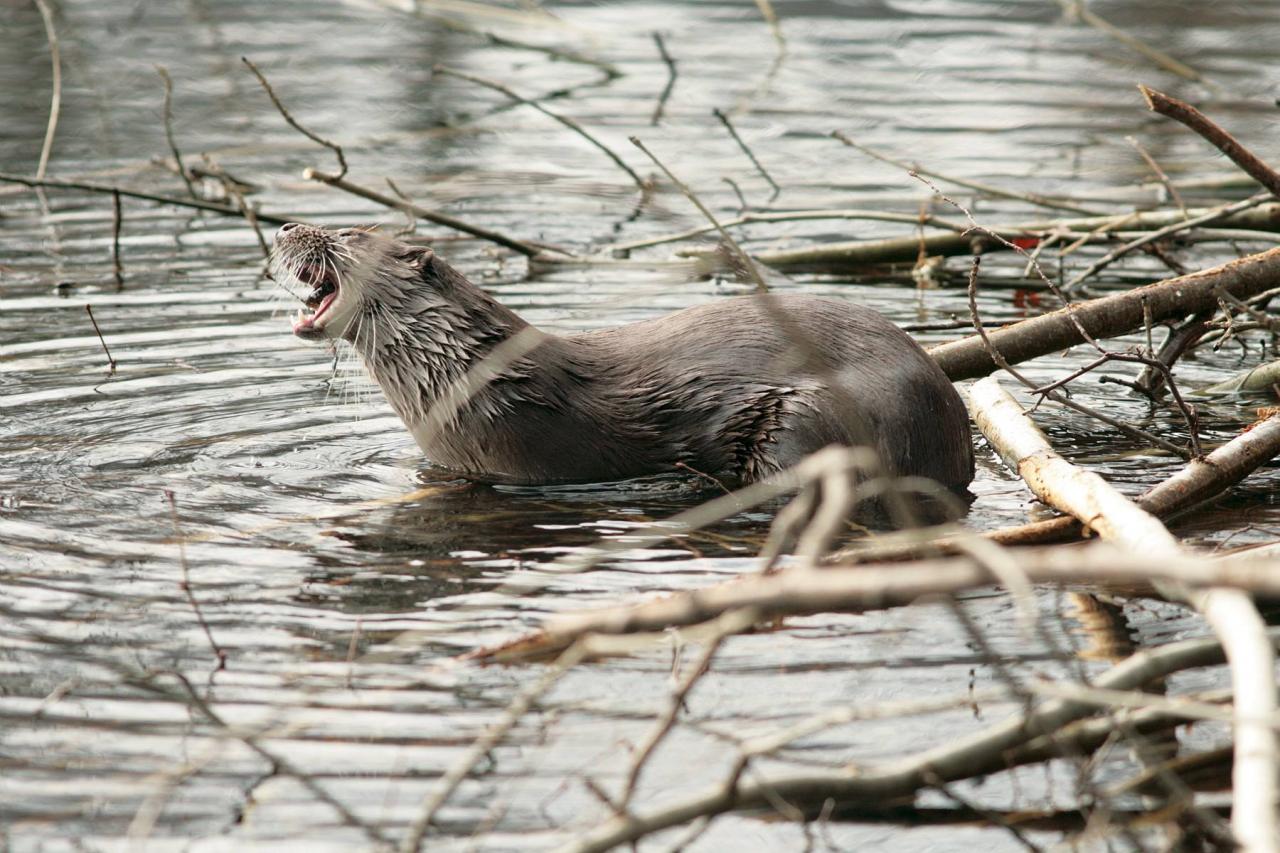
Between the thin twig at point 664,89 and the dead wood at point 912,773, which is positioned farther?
the thin twig at point 664,89

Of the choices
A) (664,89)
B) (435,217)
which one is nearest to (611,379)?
(435,217)

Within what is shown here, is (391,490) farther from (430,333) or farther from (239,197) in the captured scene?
(239,197)

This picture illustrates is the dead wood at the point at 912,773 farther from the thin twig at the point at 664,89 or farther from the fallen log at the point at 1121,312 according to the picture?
the thin twig at the point at 664,89

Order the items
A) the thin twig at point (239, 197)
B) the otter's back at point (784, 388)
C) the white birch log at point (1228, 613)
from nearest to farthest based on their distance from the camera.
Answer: the white birch log at point (1228, 613) → the otter's back at point (784, 388) → the thin twig at point (239, 197)

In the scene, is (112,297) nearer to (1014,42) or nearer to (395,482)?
(395,482)

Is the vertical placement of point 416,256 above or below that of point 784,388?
above

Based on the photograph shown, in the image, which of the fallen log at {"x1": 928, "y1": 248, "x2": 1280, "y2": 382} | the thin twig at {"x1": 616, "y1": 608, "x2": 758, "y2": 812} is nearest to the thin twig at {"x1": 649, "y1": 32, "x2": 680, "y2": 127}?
the fallen log at {"x1": 928, "y1": 248, "x2": 1280, "y2": 382}

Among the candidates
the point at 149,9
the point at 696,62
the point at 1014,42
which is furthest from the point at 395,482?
the point at 149,9

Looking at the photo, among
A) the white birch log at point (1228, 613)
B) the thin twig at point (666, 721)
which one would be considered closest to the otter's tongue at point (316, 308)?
the white birch log at point (1228, 613)

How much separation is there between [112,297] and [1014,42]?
8.83m

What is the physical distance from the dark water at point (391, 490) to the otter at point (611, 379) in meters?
0.15

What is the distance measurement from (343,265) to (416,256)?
202mm

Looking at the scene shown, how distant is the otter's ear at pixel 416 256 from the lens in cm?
462

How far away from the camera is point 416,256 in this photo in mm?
4688
